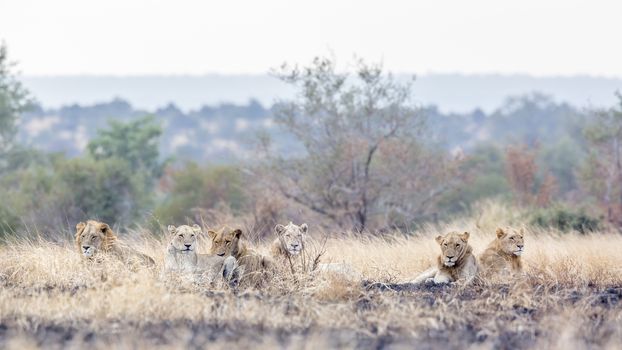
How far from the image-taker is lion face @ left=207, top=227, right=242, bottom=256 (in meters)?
11.9

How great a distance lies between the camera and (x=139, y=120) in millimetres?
39531

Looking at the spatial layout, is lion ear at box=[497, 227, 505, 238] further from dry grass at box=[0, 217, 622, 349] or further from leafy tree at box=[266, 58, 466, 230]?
leafy tree at box=[266, 58, 466, 230]

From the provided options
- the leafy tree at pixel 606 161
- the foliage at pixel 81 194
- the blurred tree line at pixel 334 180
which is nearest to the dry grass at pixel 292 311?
the blurred tree line at pixel 334 180

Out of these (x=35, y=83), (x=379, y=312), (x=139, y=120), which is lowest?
(x=35, y=83)

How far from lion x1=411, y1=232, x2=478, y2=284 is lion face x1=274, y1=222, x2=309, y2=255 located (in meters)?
1.22

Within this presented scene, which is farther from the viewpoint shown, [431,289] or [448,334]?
[431,289]

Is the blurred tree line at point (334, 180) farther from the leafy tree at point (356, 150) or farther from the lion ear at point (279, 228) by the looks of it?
the lion ear at point (279, 228)

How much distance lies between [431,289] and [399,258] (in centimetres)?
234

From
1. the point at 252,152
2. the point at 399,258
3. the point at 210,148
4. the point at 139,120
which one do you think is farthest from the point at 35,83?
the point at 399,258

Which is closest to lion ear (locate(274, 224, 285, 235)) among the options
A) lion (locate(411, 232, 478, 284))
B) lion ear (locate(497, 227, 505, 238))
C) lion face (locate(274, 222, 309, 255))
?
lion face (locate(274, 222, 309, 255))

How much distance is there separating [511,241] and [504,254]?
0.15 metres

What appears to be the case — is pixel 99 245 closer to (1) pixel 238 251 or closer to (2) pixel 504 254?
(1) pixel 238 251

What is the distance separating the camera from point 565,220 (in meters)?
21.0

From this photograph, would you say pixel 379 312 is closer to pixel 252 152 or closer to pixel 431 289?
pixel 431 289
